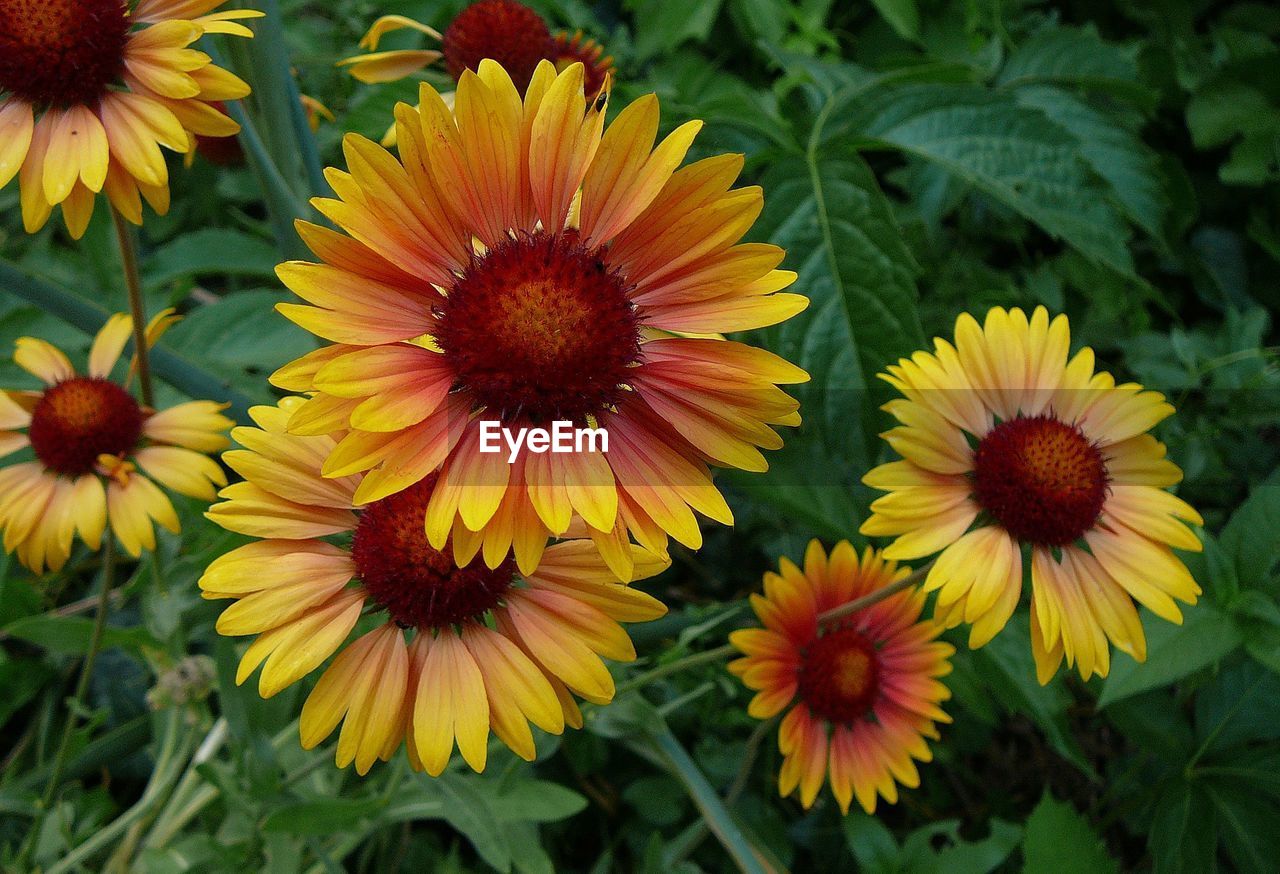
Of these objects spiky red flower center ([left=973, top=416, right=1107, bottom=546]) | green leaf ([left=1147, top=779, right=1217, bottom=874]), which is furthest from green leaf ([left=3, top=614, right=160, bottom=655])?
green leaf ([left=1147, top=779, right=1217, bottom=874])

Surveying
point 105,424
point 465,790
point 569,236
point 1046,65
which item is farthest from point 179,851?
point 1046,65

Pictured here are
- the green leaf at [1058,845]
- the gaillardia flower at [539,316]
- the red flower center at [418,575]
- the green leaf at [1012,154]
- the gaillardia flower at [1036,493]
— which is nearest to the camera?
the gaillardia flower at [539,316]

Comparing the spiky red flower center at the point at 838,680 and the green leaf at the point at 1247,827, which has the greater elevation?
the spiky red flower center at the point at 838,680

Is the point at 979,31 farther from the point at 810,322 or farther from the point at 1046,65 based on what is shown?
the point at 810,322

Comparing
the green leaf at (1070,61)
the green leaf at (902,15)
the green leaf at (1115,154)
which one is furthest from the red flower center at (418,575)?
the green leaf at (902,15)

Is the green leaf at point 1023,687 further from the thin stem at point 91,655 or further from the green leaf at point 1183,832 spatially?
the thin stem at point 91,655
